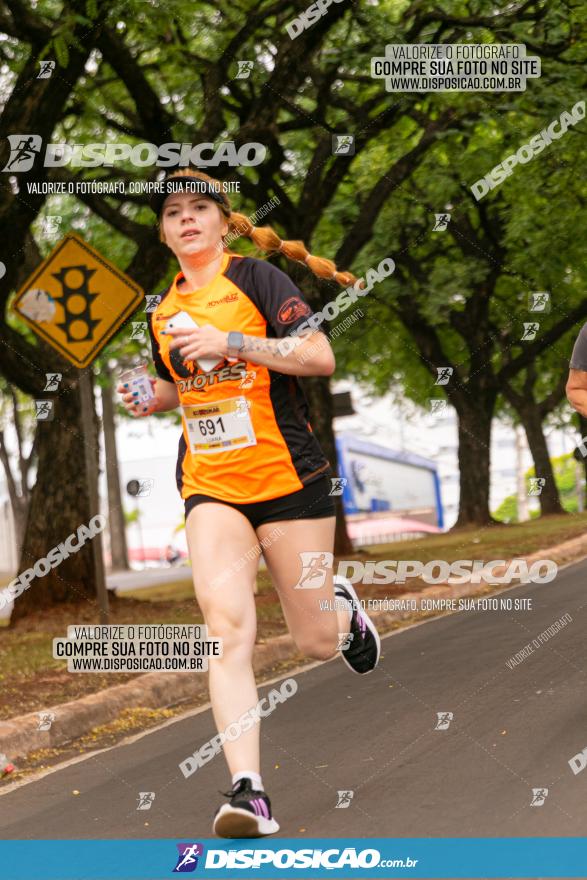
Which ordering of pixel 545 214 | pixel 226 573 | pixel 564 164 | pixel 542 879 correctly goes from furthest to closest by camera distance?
pixel 545 214 → pixel 564 164 → pixel 226 573 → pixel 542 879

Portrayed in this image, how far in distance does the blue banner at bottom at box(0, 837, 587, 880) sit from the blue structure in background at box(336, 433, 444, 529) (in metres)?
71.7

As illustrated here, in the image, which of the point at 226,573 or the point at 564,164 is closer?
the point at 226,573

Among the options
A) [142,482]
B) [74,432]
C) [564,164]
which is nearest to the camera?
[142,482]

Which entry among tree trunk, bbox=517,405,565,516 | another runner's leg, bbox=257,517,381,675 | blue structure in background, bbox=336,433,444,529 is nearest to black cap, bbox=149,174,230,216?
another runner's leg, bbox=257,517,381,675

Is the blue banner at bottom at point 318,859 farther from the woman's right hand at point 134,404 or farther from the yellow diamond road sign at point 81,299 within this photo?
the yellow diamond road sign at point 81,299

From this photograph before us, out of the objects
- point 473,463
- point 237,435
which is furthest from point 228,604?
point 473,463

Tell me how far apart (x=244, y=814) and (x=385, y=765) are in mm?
1484

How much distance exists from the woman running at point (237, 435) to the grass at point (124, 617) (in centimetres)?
341

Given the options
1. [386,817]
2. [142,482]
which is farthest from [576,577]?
[386,817]

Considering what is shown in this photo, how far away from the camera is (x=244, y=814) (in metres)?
4.54

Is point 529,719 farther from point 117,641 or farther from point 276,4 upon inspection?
point 276,4

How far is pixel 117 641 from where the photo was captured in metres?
10.1

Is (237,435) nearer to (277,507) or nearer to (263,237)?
(277,507)

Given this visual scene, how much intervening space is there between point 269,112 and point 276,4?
1118 mm
